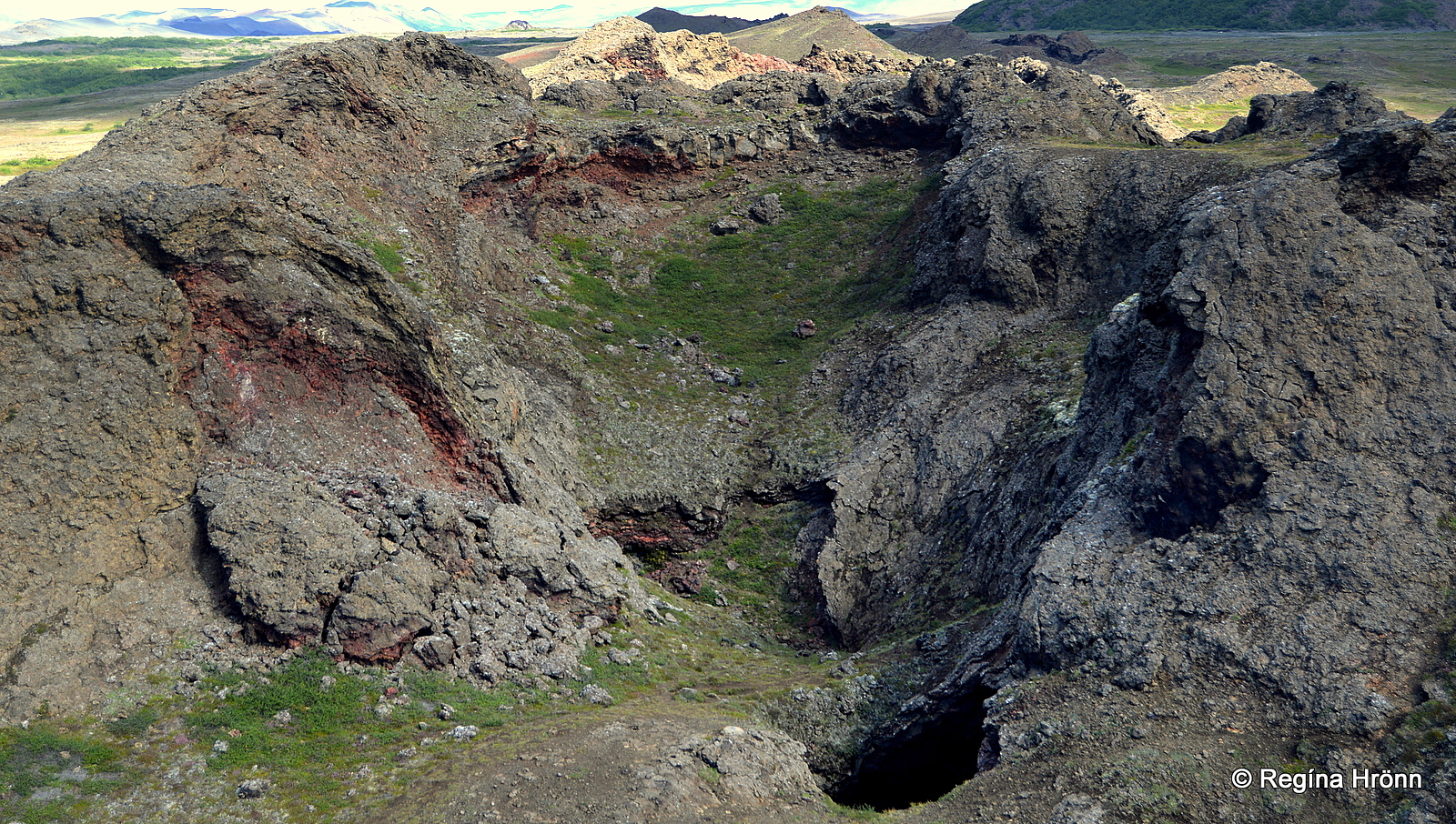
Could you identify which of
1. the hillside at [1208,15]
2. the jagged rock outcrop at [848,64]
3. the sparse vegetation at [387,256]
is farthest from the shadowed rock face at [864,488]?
the hillside at [1208,15]

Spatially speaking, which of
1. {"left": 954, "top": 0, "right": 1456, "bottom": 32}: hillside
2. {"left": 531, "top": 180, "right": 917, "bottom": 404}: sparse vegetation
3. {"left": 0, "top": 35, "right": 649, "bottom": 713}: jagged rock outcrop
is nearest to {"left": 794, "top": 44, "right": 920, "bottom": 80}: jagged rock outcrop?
{"left": 531, "top": 180, "right": 917, "bottom": 404}: sparse vegetation

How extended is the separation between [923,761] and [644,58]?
70.4 m

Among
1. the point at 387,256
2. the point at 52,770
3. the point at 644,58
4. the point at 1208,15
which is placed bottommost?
the point at 52,770

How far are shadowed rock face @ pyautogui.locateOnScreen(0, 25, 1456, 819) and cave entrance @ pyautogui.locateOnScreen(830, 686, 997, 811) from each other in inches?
2.9

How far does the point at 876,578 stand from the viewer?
20891mm

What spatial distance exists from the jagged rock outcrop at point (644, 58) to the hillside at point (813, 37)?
23335 millimetres

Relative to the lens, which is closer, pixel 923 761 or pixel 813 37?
pixel 923 761

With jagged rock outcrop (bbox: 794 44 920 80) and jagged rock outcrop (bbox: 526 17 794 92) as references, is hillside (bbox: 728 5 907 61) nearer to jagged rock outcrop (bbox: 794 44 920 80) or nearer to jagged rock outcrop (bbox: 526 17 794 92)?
jagged rock outcrop (bbox: 526 17 794 92)

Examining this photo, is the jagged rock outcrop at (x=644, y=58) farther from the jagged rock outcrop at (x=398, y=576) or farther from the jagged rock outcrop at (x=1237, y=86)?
the jagged rock outcrop at (x=398, y=576)

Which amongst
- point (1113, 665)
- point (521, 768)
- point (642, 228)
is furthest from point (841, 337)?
point (521, 768)

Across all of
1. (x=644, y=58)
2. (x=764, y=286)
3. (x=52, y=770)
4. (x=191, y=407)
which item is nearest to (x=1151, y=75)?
(x=644, y=58)

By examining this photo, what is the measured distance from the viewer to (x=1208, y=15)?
5320 inches

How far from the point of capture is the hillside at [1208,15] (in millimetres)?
117875

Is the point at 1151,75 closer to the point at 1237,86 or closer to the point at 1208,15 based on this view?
the point at 1237,86
